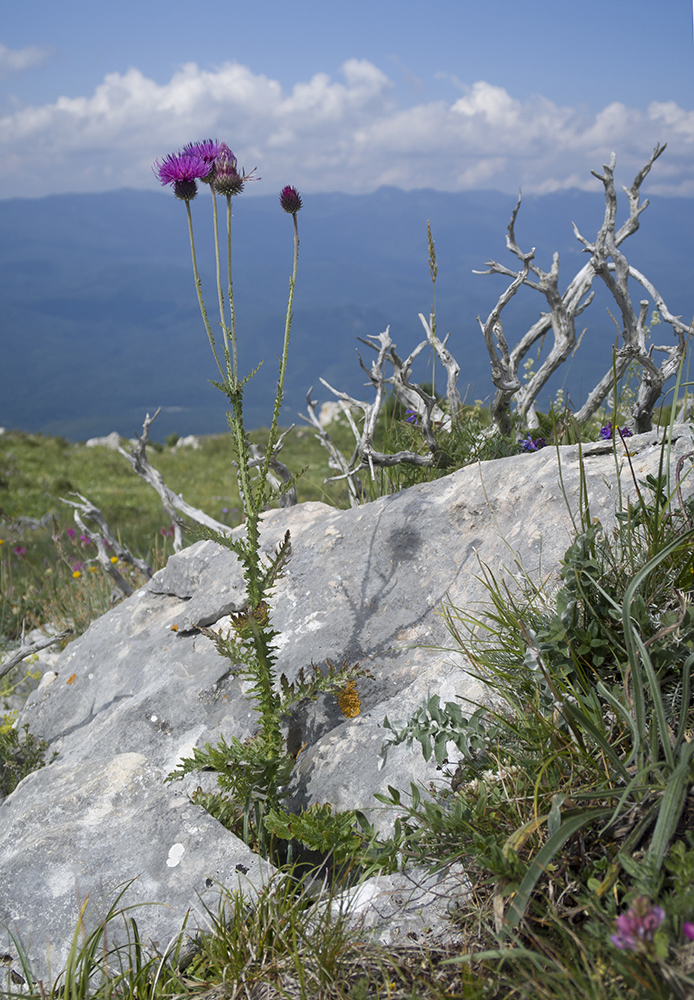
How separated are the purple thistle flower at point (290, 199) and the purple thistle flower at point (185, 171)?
1.37ft

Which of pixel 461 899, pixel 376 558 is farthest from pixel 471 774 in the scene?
pixel 376 558

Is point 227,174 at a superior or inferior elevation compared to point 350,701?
superior

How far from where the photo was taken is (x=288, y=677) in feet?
10.8

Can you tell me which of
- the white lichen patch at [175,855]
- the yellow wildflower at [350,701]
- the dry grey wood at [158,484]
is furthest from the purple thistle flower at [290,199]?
the white lichen patch at [175,855]

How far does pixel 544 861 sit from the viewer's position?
1.50 m

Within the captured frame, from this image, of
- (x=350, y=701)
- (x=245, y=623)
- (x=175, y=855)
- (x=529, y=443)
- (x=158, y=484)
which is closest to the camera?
(x=175, y=855)

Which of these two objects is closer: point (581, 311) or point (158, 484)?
point (581, 311)

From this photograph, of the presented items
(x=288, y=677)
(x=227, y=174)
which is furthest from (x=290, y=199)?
(x=288, y=677)

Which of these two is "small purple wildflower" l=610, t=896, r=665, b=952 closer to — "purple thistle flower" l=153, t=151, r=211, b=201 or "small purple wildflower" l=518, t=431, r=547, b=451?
"purple thistle flower" l=153, t=151, r=211, b=201

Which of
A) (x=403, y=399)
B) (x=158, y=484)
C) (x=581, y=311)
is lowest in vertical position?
(x=158, y=484)

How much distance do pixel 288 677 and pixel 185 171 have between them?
98.2 inches

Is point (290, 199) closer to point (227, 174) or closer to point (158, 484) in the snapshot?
point (227, 174)

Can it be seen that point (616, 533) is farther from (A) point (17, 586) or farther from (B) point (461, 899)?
(A) point (17, 586)

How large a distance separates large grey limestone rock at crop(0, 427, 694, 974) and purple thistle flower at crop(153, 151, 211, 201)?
1.97 m
